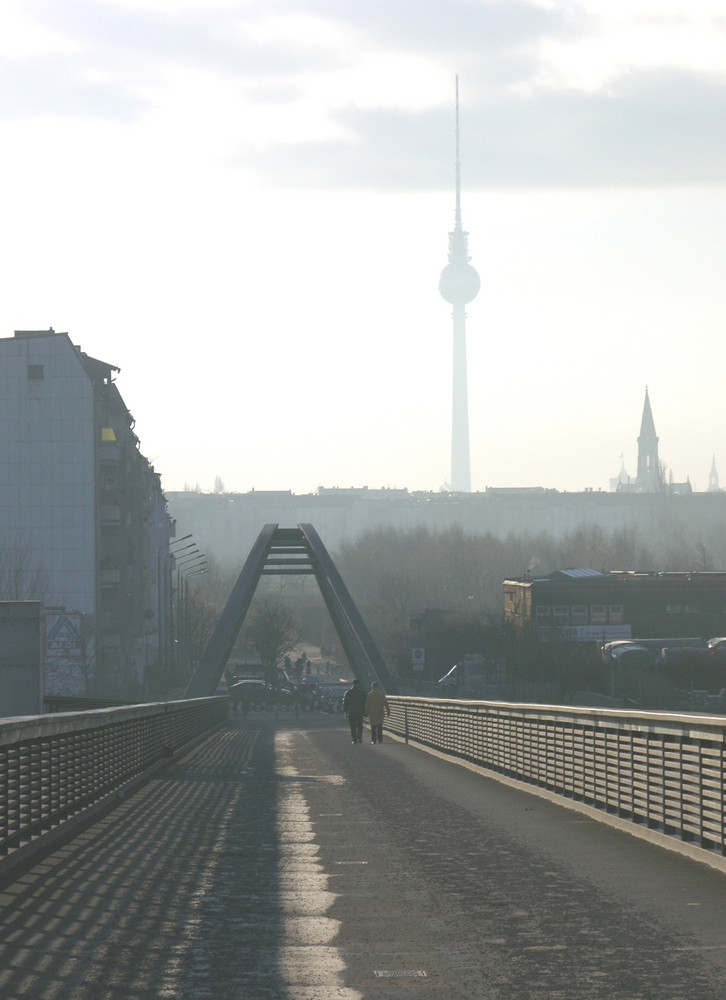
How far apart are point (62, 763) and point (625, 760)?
4885 mm

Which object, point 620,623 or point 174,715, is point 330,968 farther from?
point 620,623

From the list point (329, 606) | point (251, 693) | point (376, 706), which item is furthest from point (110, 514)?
point (376, 706)

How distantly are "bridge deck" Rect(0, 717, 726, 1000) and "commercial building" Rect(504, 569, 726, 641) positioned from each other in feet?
281

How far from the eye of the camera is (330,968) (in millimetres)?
6773

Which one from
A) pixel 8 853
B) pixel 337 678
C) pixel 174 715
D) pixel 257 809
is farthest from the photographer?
pixel 337 678

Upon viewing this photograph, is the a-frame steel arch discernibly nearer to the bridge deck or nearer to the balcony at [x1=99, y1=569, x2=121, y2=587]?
the balcony at [x1=99, y1=569, x2=121, y2=587]

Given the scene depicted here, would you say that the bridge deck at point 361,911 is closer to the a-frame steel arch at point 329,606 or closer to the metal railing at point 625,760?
the metal railing at point 625,760

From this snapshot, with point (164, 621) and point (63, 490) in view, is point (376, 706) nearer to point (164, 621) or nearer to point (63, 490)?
point (63, 490)

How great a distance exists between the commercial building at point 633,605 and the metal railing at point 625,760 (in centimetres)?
7738

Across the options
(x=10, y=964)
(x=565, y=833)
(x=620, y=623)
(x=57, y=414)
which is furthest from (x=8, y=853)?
(x=620, y=623)

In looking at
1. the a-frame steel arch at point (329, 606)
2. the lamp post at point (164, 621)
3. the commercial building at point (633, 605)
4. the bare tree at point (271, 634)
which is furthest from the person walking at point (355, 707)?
the bare tree at point (271, 634)

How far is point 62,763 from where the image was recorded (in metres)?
13.0

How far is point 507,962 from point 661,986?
0.83 meters

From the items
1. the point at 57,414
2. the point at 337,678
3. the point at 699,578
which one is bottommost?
the point at 337,678
